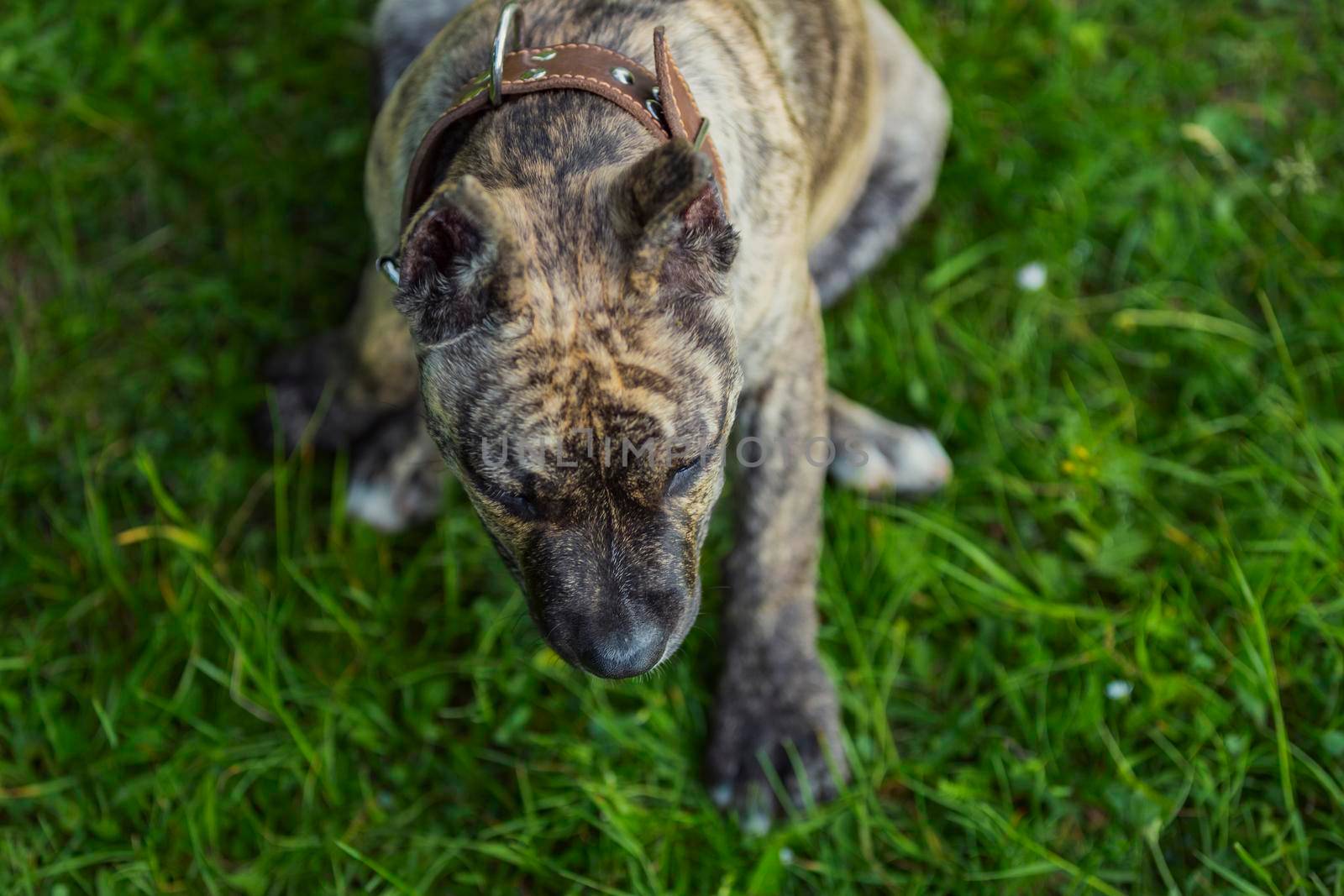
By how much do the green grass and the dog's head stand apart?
3.40 ft

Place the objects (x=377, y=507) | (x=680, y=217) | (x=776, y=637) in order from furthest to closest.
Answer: (x=377, y=507), (x=776, y=637), (x=680, y=217)

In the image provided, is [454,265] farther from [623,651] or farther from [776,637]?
[776,637]

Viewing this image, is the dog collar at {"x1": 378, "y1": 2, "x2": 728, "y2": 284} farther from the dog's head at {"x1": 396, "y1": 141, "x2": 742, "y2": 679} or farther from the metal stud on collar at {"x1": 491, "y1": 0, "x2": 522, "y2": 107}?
the dog's head at {"x1": 396, "y1": 141, "x2": 742, "y2": 679}

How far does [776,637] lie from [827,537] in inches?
19.1

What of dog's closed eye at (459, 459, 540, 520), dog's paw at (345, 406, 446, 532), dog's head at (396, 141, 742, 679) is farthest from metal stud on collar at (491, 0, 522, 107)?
dog's paw at (345, 406, 446, 532)

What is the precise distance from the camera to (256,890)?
3156 millimetres

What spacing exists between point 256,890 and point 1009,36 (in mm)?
3849

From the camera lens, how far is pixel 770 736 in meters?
3.29

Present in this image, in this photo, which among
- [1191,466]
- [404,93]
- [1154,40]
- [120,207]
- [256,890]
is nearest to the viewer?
[404,93]

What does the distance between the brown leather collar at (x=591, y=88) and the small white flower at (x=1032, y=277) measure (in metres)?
1.84

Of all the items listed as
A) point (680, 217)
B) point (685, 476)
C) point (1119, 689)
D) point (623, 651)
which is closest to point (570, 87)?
point (680, 217)

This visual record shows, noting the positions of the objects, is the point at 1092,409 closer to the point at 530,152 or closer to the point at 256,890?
the point at 530,152

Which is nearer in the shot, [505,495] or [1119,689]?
[505,495]

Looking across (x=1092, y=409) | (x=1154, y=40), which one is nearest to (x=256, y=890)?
(x=1092, y=409)
